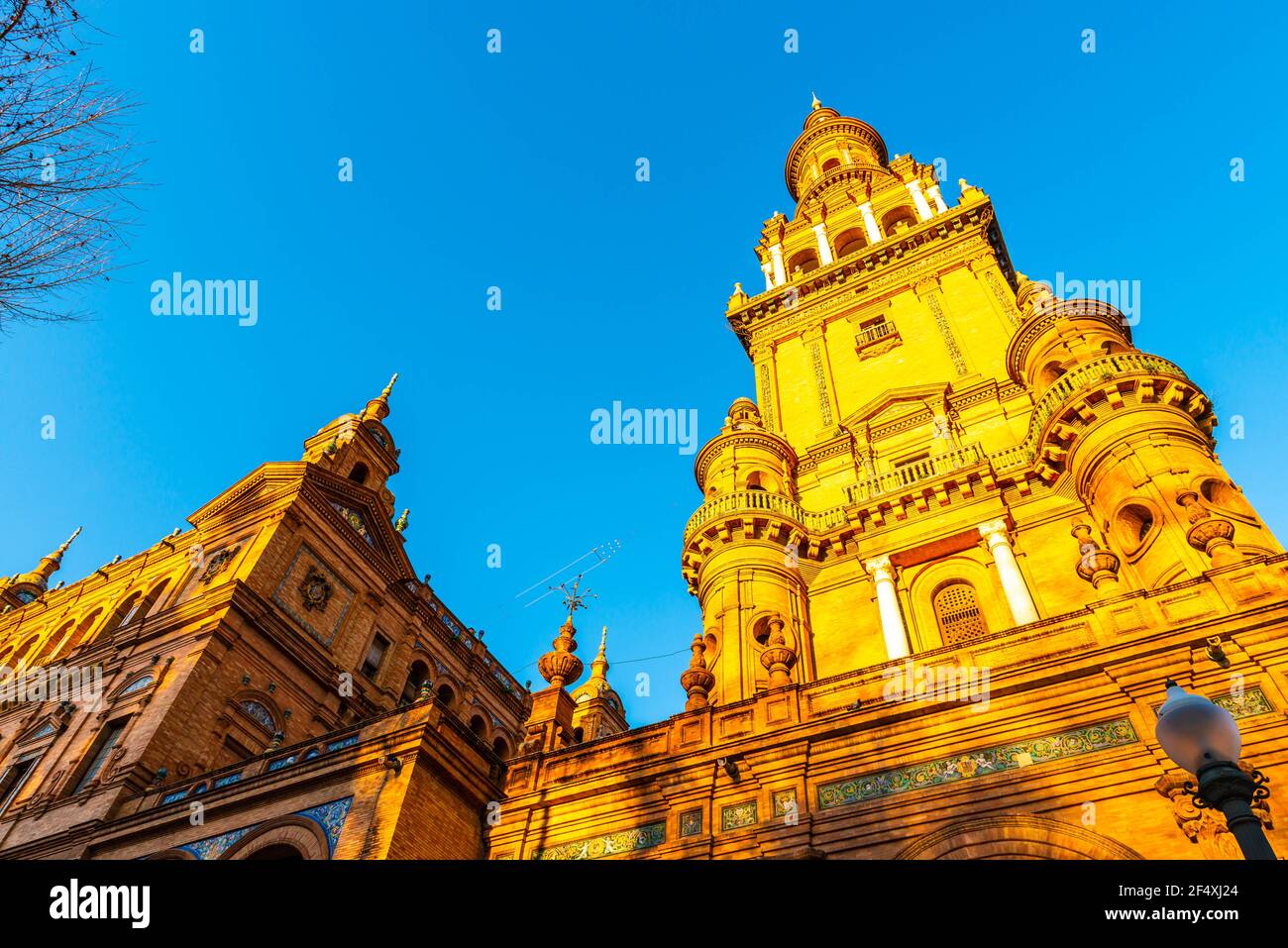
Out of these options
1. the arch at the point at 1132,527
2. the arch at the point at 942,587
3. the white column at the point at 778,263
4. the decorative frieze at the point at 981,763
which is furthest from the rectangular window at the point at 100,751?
the white column at the point at 778,263

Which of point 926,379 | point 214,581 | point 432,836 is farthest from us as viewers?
point 214,581

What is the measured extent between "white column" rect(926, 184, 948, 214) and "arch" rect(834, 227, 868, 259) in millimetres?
3185

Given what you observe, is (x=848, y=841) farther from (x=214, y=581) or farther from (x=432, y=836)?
(x=214, y=581)

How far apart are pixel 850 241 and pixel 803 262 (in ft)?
7.64

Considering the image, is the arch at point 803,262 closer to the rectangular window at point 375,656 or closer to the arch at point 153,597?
the rectangular window at point 375,656

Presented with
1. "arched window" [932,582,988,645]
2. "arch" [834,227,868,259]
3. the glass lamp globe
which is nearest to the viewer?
the glass lamp globe

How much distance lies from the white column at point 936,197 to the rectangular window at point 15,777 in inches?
1497

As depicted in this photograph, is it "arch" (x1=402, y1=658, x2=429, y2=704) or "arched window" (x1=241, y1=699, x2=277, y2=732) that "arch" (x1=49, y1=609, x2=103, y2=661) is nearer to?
"arched window" (x1=241, y1=699, x2=277, y2=732)

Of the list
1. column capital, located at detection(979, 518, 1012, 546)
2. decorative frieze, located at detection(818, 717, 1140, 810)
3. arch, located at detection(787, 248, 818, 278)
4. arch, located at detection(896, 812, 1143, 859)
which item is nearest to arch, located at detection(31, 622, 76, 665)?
arch, located at detection(787, 248, 818, 278)

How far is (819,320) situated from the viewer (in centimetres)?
3328

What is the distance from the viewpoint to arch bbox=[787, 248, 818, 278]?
38625 millimetres

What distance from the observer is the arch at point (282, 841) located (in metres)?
17.1
